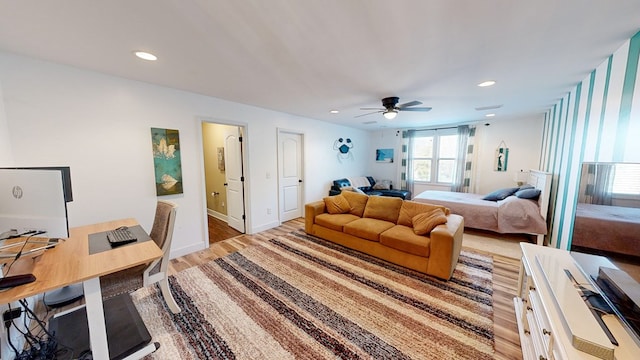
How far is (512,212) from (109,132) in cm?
581

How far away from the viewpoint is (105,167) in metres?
2.41

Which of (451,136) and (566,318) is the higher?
(451,136)

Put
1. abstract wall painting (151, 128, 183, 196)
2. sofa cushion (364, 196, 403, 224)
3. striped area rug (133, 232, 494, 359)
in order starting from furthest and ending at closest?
sofa cushion (364, 196, 403, 224)
abstract wall painting (151, 128, 183, 196)
striped area rug (133, 232, 494, 359)

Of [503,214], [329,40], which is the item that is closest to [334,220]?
[329,40]

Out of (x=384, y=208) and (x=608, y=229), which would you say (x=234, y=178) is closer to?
(x=384, y=208)

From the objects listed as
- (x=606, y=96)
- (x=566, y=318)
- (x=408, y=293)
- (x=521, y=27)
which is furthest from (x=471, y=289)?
(x=521, y=27)

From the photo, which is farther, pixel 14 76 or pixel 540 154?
pixel 540 154

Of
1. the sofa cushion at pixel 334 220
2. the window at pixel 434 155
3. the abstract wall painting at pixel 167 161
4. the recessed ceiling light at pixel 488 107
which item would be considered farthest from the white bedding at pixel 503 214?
the abstract wall painting at pixel 167 161

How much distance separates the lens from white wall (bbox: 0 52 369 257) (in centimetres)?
200

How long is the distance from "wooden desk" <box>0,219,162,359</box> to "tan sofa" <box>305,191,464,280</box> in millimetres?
2378

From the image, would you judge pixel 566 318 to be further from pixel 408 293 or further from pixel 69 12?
pixel 69 12

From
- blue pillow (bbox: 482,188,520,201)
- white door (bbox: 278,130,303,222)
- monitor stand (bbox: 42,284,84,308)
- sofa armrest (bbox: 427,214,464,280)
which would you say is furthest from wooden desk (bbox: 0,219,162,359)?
blue pillow (bbox: 482,188,520,201)

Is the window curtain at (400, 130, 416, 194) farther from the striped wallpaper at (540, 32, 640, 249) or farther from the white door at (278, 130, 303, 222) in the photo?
the white door at (278, 130, 303, 222)

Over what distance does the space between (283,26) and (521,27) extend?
1688 mm
